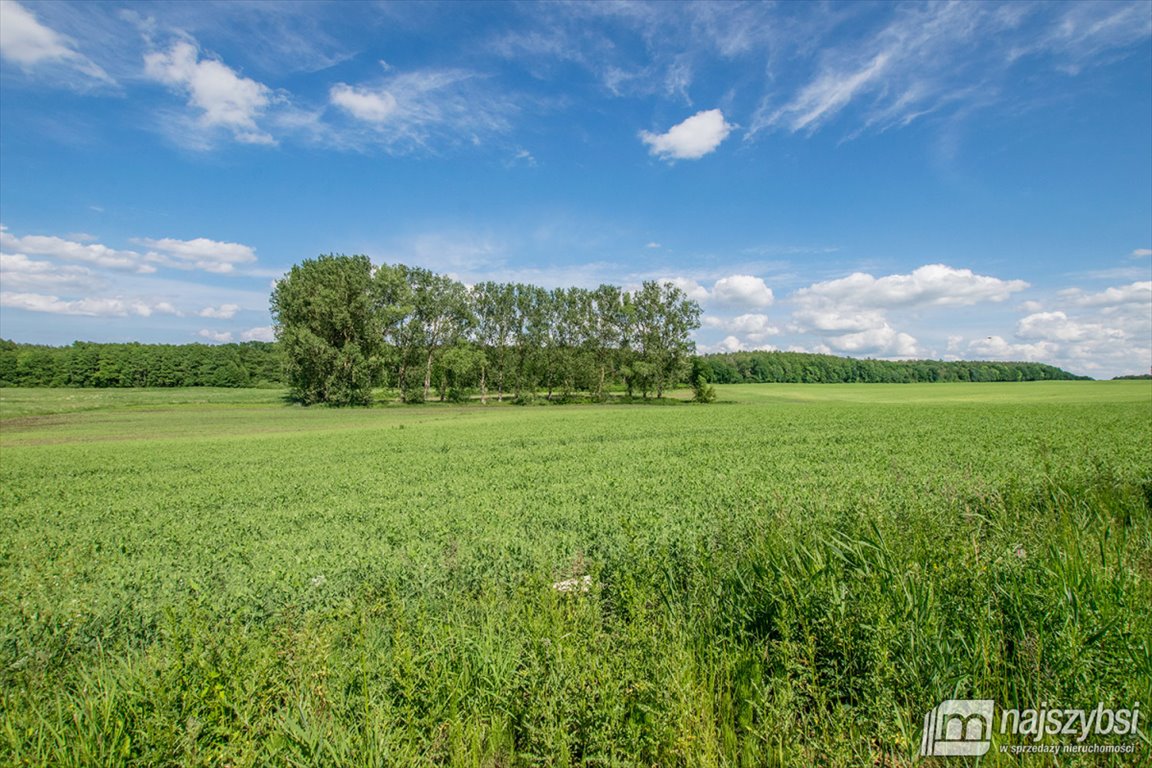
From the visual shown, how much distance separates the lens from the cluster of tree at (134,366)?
344ft

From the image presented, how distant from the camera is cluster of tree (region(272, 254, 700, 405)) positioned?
65.2 m

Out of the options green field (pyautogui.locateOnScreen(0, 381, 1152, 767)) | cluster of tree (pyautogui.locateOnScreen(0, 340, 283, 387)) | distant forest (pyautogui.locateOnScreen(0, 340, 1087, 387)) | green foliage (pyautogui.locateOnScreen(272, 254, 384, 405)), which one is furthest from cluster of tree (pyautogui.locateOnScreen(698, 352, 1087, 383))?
green field (pyautogui.locateOnScreen(0, 381, 1152, 767))

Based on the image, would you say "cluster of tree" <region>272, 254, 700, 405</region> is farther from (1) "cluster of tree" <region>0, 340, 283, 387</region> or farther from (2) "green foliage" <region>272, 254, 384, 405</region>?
(1) "cluster of tree" <region>0, 340, 283, 387</region>

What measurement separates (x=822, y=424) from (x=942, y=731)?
1253 inches

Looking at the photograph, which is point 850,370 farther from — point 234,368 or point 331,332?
point 234,368

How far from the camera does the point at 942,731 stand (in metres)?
3.52

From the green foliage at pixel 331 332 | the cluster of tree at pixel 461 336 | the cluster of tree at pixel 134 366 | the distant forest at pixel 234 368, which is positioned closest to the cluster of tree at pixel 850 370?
the distant forest at pixel 234 368

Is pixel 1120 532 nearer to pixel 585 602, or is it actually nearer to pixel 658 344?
pixel 585 602

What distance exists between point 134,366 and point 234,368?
18219mm

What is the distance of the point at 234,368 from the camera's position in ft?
383

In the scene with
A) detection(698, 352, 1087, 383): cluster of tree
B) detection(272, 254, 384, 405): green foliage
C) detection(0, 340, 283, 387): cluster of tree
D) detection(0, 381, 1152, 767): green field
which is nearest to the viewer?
detection(0, 381, 1152, 767): green field

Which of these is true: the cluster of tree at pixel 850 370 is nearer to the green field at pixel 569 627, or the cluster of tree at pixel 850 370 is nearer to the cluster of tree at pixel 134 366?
the cluster of tree at pixel 134 366

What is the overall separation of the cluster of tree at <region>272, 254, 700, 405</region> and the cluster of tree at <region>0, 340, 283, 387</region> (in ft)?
146

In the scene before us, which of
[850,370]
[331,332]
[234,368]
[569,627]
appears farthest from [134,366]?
[850,370]
